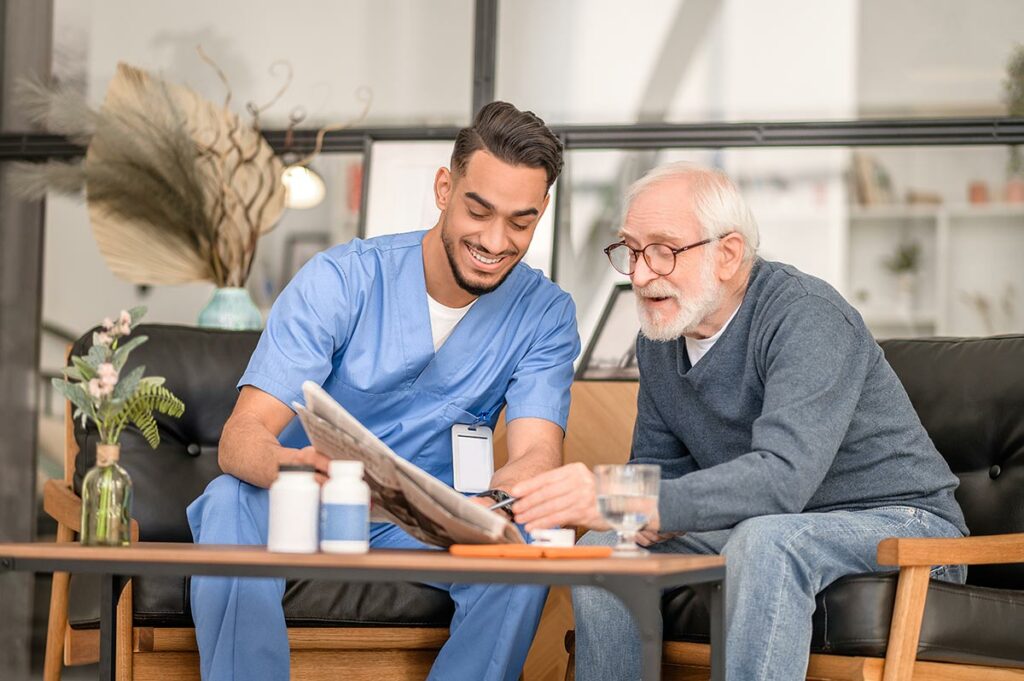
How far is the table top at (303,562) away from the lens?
1.53 m

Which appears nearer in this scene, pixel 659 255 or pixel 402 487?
pixel 402 487

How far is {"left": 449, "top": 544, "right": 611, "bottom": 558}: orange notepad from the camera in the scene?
164 centimetres

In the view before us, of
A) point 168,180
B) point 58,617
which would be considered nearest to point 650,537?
point 58,617

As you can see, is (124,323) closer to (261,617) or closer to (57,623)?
(261,617)

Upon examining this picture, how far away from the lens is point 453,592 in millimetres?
2320

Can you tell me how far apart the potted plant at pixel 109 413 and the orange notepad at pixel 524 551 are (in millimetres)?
492

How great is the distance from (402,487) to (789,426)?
25.2 inches

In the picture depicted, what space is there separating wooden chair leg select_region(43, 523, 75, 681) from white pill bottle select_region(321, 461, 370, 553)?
1.30 metres

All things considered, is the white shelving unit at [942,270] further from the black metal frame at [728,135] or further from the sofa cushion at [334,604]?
the sofa cushion at [334,604]

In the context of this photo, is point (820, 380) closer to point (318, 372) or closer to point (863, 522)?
point (863, 522)

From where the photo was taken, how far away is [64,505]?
2.68 m

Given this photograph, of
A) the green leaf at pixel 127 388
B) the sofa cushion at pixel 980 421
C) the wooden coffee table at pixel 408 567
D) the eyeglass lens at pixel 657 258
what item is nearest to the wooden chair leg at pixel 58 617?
the green leaf at pixel 127 388

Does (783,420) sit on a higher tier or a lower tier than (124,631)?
higher

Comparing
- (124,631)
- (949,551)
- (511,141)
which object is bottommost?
(124,631)
